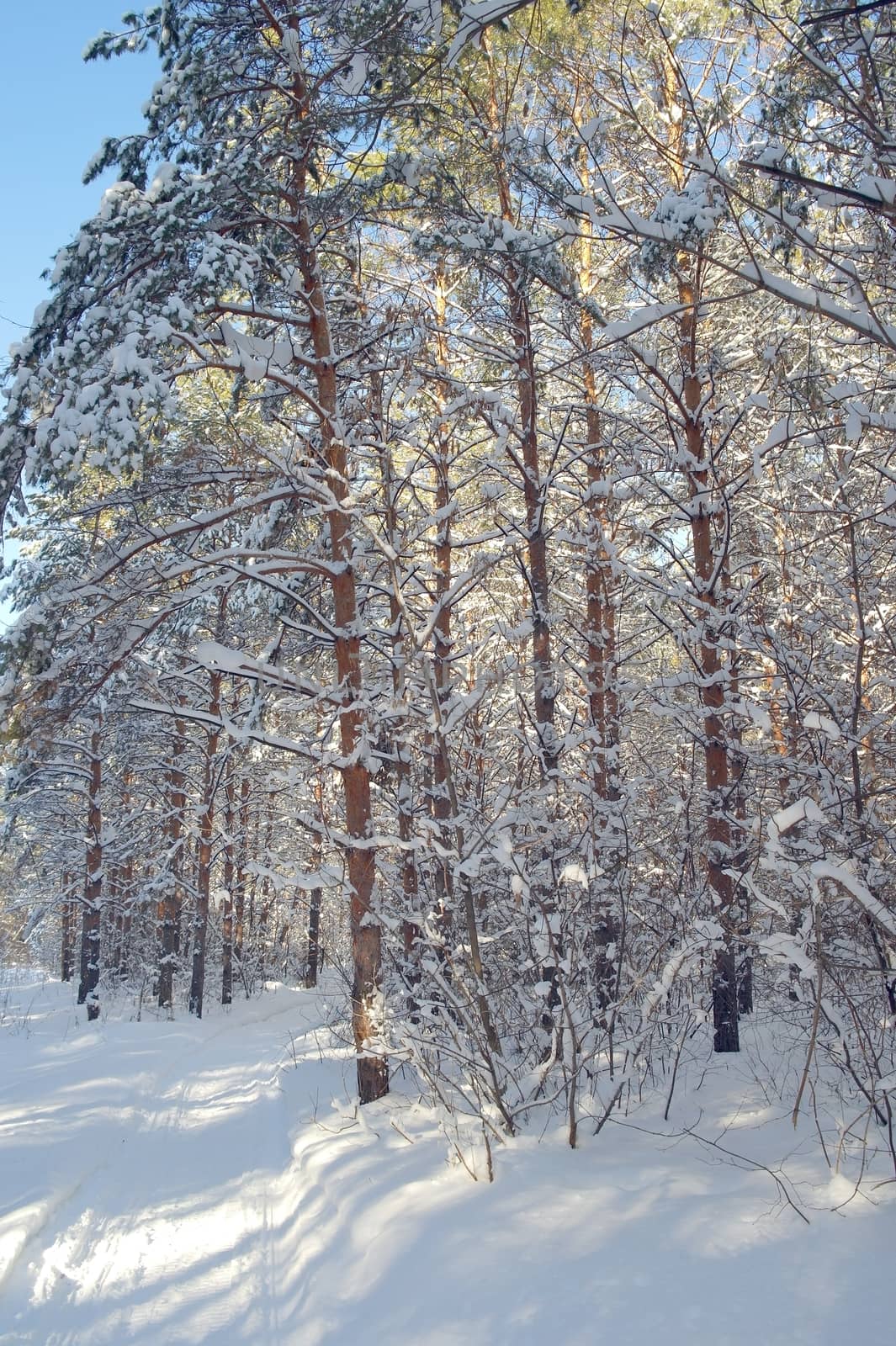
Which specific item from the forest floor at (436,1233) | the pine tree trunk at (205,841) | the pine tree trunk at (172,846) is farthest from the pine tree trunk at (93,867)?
the forest floor at (436,1233)

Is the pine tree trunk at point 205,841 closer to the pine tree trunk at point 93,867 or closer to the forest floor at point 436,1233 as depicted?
the pine tree trunk at point 93,867

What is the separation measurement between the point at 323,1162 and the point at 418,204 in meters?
8.47

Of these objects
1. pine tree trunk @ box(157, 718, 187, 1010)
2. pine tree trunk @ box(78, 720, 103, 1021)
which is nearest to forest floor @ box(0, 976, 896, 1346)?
pine tree trunk @ box(157, 718, 187, 1010)

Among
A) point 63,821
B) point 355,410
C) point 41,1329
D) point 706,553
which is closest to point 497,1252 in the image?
point 41,1329

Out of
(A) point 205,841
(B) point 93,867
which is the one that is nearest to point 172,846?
(A) point 205,841

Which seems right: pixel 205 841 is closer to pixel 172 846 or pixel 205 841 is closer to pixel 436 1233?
pixel 172 846

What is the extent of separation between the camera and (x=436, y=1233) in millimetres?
4352

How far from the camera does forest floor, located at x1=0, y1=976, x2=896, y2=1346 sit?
3375 millimetres

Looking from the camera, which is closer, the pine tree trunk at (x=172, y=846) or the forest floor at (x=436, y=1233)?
the forest floor at (x=436, y=1233)

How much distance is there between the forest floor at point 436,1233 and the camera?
3375 mm

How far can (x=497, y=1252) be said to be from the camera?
13.1 ft

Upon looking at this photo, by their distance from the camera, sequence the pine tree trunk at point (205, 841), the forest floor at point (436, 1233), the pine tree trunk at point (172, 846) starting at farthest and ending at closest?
the pine tree trunk at point (172, 846), the pine tree trunk at point (205, 841), the forest floor at point (436, 1233)

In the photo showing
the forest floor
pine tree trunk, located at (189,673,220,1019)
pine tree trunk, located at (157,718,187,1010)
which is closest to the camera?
the forest floor

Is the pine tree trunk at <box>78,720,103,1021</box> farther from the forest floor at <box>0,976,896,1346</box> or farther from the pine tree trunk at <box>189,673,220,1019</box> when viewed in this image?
the forest floor at <box>0,976,896,1346</box>
